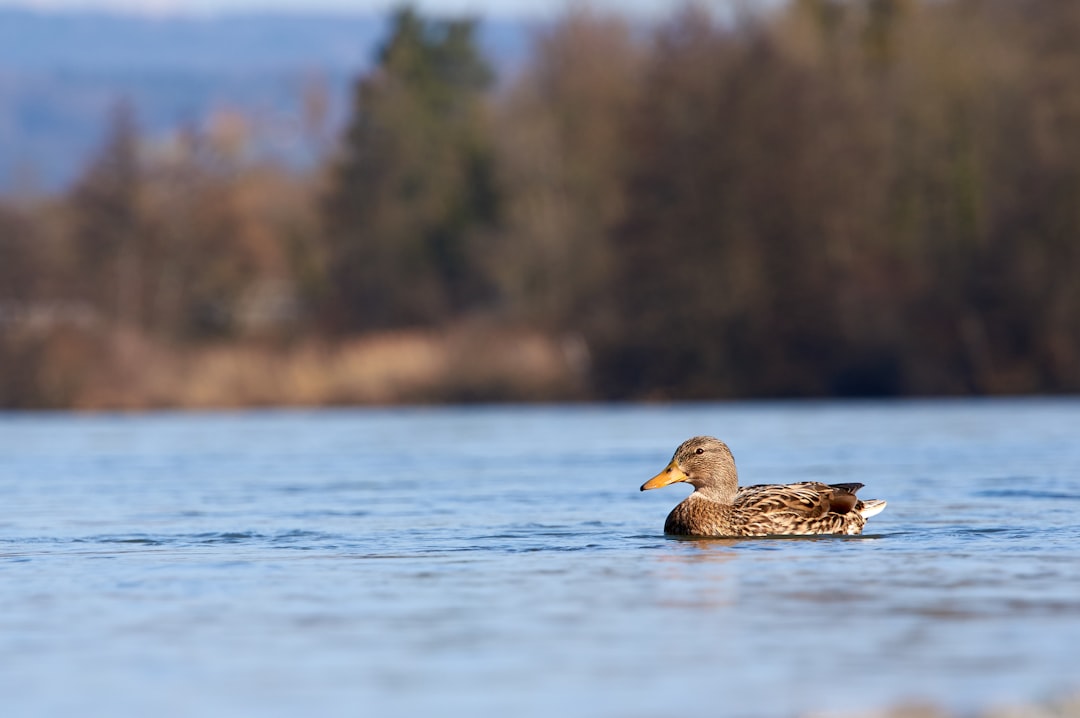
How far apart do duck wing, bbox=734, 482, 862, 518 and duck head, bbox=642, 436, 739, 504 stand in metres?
0.20

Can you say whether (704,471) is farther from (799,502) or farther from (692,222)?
(692,222)

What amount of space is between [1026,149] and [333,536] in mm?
35071

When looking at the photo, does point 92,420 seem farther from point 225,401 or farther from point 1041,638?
point 1041,638

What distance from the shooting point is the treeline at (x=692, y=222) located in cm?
4525

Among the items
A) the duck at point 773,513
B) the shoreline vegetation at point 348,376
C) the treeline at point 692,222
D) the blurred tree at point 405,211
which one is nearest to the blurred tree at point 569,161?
the treeline at point 692,222

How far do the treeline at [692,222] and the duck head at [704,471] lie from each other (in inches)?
1171

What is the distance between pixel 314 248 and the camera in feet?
228

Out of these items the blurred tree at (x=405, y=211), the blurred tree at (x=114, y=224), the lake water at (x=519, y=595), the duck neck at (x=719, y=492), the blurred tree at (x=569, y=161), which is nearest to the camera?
the lake water at (x=519, y=595)

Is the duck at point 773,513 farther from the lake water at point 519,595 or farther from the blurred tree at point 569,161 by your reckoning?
the blurred tree at point 569,161

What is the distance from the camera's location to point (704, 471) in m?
14.0

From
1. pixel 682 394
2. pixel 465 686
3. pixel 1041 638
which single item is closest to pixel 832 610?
pixel 1041 638

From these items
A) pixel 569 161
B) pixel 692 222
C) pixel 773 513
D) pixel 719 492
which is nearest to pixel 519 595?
pixel 773 513

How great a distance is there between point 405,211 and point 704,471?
167ft

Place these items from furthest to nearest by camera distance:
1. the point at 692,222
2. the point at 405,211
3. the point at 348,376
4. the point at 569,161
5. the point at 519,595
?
the point at 405,211, the point at 569,161, the point at 692,222, the point at 348,376, the point at 519,595
